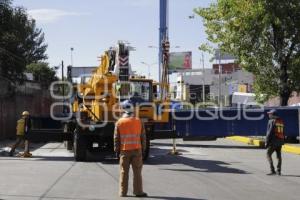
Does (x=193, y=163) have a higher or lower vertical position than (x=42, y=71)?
lower

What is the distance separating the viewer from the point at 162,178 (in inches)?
578

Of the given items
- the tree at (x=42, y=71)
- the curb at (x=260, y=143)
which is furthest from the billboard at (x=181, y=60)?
the curb at (x=260, y=143)

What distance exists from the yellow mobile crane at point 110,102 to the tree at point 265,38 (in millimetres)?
9170

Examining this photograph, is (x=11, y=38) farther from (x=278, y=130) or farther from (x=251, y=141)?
(x=278, y=130)

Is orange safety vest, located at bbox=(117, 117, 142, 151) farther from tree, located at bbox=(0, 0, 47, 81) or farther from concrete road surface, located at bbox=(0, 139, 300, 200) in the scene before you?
tree, located at bbox=(0, 0, 47, 81)

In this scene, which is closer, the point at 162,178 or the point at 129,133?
the point at 129,133

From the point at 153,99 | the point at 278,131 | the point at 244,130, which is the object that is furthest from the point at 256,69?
the point at 278,131

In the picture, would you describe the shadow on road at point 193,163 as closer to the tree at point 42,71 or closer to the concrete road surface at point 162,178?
the concrete road surface at point 162,178

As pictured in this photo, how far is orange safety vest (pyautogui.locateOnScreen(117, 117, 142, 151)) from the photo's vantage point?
1176cm

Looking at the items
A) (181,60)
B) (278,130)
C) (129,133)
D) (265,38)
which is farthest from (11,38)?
(181,60)

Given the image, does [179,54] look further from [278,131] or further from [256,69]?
[278,131]

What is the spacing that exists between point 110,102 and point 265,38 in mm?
12268

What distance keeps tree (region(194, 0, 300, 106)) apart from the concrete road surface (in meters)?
8.66

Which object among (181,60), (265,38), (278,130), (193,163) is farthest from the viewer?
(181,60)
